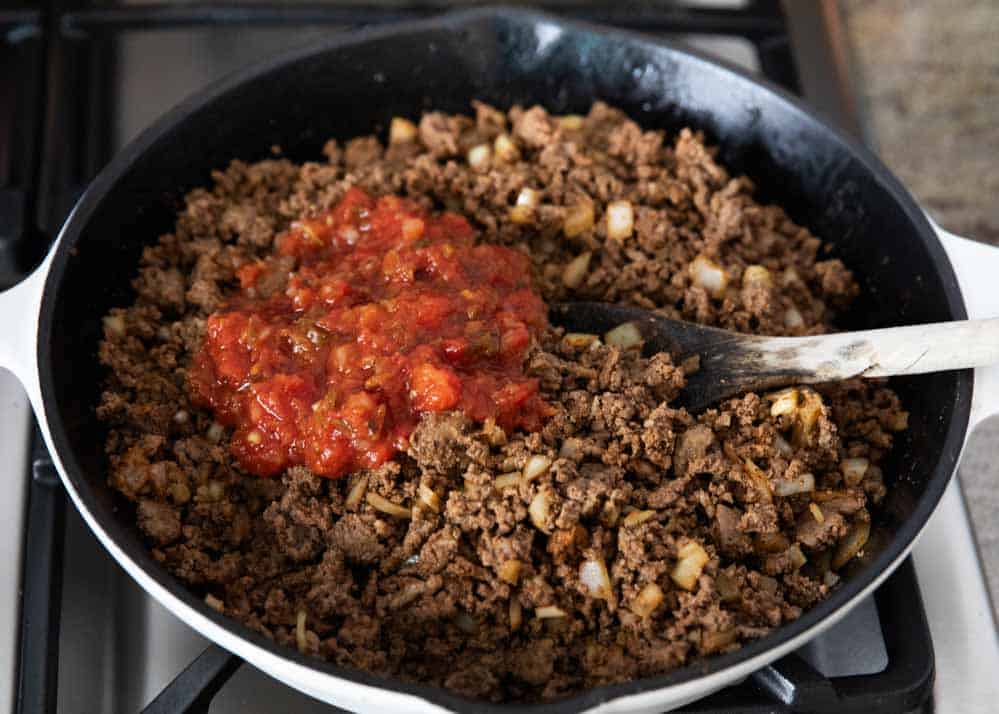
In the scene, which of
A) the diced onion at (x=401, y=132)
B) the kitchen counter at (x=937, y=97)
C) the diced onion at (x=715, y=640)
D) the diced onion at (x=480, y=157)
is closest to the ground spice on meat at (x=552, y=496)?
the diced onion at (x=715, y=640)

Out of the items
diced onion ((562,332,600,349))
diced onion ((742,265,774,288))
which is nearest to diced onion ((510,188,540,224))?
diced onion ((562,332,600,349))

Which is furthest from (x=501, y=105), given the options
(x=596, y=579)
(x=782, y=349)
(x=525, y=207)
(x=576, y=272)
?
(x=596, y=579)

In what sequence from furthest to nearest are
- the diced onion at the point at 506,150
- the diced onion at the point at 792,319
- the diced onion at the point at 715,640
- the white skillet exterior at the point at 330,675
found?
the diced onion at the point at 506,150, the diced onion at the point at 792,319, the diced onion at the point at 715,640, the white skillet exterior at the point at 330,675

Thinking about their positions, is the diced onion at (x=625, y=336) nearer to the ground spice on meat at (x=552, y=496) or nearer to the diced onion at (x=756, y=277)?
the ground spice on meat at (x=552, y=496)

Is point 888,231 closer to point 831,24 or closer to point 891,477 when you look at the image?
point 891,477

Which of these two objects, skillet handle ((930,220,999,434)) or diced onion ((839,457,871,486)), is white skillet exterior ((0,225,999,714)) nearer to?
skillet handle ((930,220,999,434))
